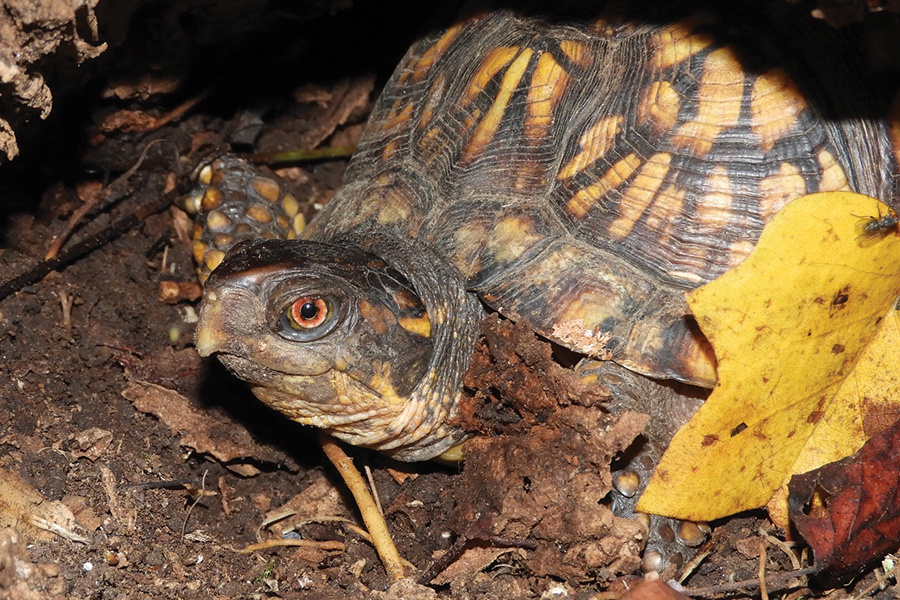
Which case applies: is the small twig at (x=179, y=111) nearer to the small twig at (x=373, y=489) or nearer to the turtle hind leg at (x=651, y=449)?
the small twig at (x=373, y=489)

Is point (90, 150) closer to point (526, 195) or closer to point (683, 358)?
point (526, 195)

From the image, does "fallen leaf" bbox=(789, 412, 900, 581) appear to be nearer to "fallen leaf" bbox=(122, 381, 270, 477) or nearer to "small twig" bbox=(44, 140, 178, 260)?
"fallen leaf" bbox=(122, 381, 270, 477)

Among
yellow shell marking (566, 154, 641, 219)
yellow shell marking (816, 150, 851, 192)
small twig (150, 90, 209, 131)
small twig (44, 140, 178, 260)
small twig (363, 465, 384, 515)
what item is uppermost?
yellow shell marking (816, 150, 851, 192)

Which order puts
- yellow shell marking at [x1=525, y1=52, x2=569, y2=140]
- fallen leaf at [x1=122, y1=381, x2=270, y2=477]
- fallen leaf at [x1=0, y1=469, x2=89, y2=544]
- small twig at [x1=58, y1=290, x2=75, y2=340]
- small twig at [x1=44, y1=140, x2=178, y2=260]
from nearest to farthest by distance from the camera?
fallen leaf at [x1=0, y1=469, x2=89, y2=544] < yellow shell marking at [x1=525, y1=52, x2=569, y2=140] < fallen leaf at [x1=122, y1=381, x2=270, y2=477] < small twig at [x1=58, y1=290, x2=75, y2=340] < small twig at [x1=44, y1=140, x2=178, y2=260]

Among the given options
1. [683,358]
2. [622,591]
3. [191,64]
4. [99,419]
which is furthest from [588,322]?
[191,64]

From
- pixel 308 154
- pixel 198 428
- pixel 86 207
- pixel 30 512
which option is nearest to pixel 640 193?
pixel 198 428

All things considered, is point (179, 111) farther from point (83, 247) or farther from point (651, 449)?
point (651, 449)

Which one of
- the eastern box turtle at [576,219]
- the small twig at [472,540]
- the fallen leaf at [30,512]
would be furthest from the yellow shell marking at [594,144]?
the fallen leaf at [30,512]

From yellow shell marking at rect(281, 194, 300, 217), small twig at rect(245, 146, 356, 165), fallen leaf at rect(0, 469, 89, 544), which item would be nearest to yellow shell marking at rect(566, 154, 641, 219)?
yellow shell marking at rect(281, 194, 300, 217)
